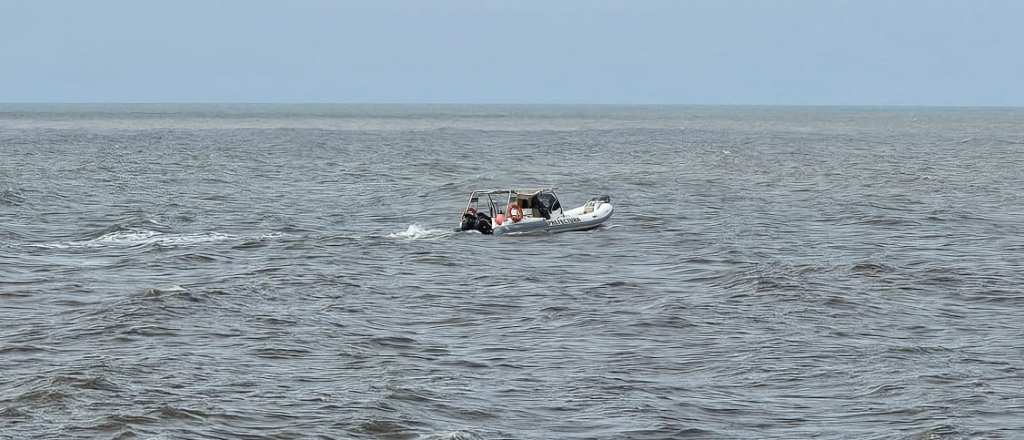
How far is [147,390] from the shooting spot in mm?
21031

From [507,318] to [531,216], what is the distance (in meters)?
16.7

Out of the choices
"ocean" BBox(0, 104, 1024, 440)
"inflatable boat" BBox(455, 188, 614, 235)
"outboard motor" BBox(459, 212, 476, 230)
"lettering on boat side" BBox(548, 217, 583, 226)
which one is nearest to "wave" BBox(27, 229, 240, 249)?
"ocean" BBox(0, 104, 1024, 440)

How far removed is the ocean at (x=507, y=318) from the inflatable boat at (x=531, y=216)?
0.48 metres

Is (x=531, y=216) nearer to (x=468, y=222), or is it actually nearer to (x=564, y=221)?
(x=564, y=221)

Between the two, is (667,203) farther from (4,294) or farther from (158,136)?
(158,136)

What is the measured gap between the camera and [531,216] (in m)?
44.5

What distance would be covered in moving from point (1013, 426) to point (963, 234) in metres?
25.9

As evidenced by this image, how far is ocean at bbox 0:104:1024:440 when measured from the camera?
786 inches

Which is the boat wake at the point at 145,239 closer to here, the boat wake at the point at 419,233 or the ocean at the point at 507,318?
the ocean at the point at 507,318

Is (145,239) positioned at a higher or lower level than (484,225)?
lower

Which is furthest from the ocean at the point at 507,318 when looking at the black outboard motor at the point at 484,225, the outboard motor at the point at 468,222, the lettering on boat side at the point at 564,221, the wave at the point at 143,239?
the black outboard motor at the point at 484,225

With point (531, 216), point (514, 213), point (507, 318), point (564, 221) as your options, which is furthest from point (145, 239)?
point (507, 318)

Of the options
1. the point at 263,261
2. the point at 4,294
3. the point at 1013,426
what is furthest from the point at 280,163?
the point at 1013,426

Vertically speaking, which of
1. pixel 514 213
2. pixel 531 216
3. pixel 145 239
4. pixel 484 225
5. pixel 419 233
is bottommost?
pixel 419 233
